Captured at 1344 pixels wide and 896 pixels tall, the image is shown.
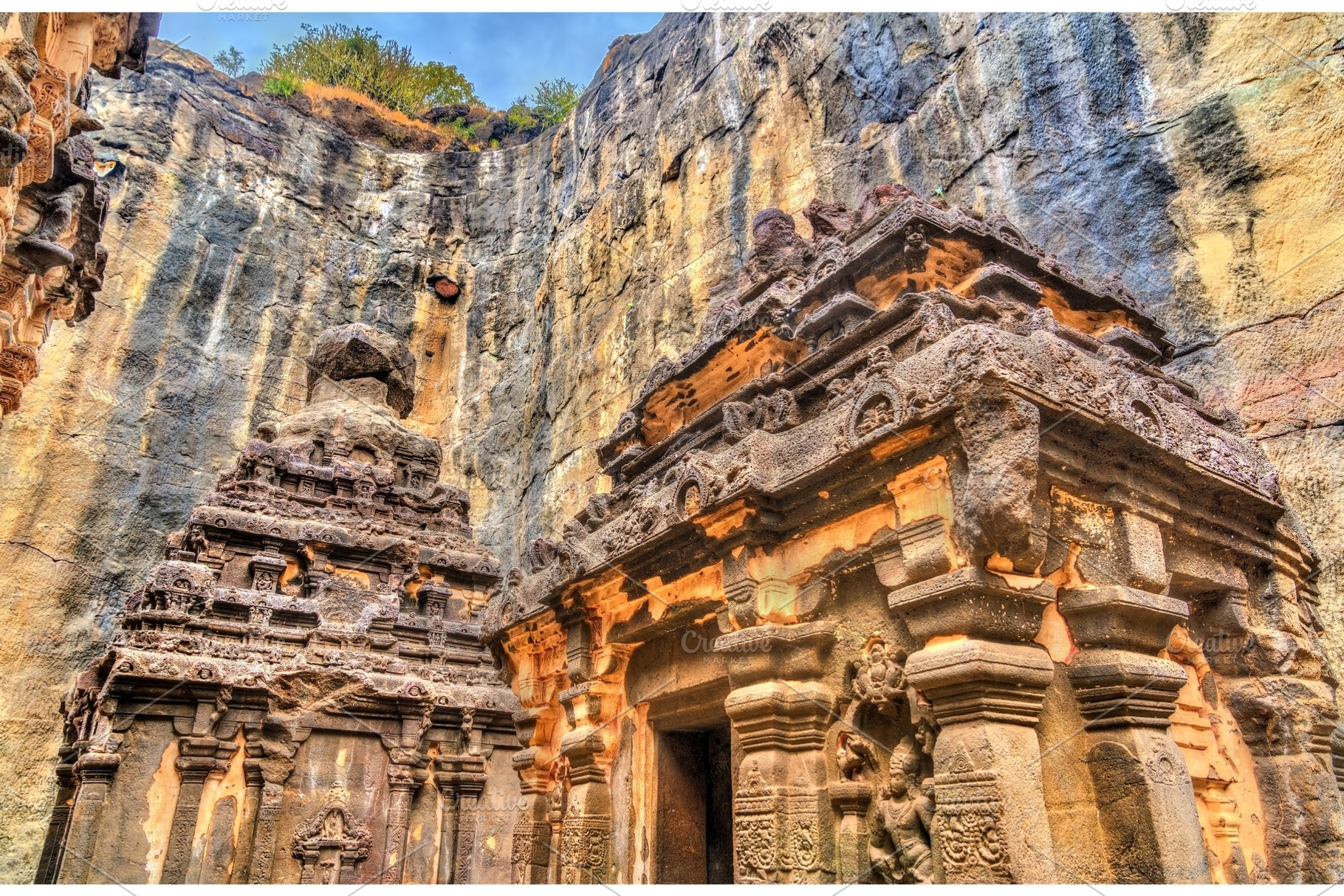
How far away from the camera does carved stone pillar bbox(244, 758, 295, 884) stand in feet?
26.8

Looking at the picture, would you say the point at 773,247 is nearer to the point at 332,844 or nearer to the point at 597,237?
the point at 332,844

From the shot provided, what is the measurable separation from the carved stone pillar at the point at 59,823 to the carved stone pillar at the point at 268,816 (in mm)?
2266

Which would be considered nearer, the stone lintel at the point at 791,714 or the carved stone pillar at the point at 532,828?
the stone lintel at the point at 791,714

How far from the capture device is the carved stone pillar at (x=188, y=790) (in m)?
7.98

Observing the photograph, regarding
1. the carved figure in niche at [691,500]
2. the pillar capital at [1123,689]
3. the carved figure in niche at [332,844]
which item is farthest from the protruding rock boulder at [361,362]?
the pillar capital at [1123,689]

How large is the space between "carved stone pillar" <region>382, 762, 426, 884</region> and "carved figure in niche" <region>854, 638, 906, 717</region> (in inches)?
261

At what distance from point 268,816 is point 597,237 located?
17.1 metres

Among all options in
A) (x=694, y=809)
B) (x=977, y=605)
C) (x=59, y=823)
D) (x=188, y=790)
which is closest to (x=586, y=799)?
(x=694, y=809)

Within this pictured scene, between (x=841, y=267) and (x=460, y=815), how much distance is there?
24.9 ft

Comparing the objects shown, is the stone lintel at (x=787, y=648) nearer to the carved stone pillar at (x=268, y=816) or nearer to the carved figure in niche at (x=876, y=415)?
the carved figure in niche at (x=876, y=415)

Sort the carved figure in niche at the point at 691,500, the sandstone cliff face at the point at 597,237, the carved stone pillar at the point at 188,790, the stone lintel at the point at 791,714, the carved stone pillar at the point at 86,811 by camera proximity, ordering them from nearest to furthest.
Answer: the stone lintel at the point at 791,714, the carved figure in niche at the point at 691,500, the carved stone pillar at the point at 86,811, the carved stone pillar at the point at 188,790, the sandstone cliff face at the point at 597,237

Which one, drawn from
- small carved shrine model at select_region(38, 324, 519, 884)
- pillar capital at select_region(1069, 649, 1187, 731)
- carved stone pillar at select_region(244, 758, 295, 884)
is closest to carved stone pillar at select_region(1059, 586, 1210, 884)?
pillar capital at select_region(1069, 649, 1187, 731)

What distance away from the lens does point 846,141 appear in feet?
50.5
